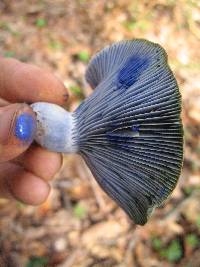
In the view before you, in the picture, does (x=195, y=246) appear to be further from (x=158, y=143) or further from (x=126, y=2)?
(x=126, y=2)

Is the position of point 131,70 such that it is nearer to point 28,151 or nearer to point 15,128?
point 15,128

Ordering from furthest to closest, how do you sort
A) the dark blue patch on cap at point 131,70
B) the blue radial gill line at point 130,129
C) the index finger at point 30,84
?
the index finger at point 30,84
the dark blue patch on cap at point 131,70
the blue radial gill line at point 130,129

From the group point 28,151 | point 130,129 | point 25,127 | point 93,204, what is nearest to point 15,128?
point 25,127

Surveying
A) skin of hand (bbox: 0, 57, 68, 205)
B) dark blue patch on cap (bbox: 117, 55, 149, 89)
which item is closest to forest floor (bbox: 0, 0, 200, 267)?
skin of hand (bbox: 0, 57, 68, 205)

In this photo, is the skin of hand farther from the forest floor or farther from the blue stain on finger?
the blue stain on finger

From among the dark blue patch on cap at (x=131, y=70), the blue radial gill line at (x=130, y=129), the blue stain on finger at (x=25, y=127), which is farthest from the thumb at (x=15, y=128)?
the dark blue patch on cap at (x=131, y=70)

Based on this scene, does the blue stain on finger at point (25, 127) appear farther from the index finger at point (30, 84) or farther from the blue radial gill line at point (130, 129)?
the index finger at point (30, 84)

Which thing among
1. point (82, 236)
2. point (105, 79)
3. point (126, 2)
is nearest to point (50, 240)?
point (82, 236)
